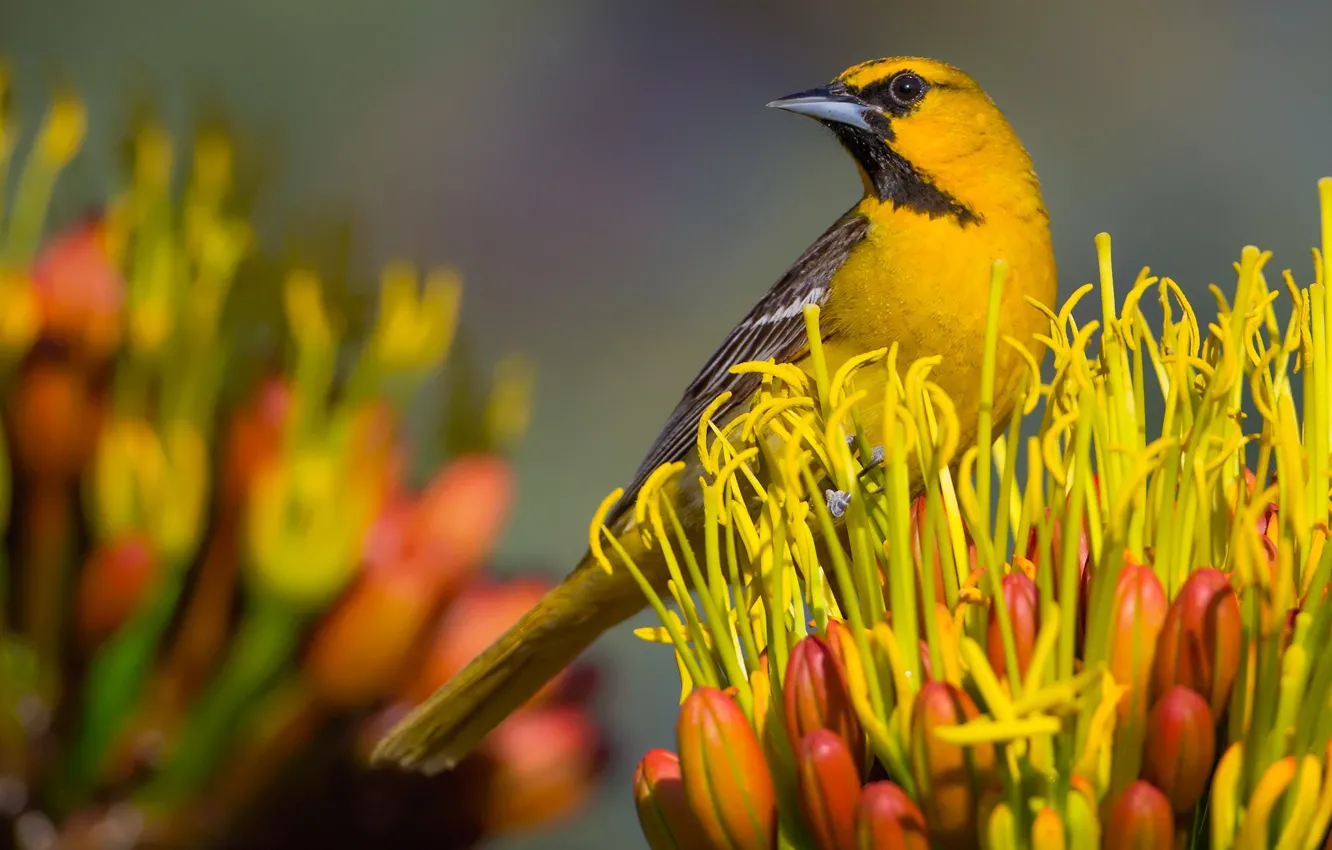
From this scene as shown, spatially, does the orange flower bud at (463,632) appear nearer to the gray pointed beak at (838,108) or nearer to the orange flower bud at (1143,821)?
the gray pointed beak at (838,108)

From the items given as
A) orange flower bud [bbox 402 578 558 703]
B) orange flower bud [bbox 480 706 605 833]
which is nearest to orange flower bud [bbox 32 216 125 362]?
orange flower bud [bbox 402 578 558 703]

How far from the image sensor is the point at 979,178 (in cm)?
221

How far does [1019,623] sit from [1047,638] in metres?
0.07

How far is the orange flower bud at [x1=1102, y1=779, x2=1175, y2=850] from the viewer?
39.4 inches

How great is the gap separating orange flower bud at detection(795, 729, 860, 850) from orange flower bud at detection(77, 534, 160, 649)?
901 millimetres

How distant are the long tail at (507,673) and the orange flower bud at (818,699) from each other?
1.96ft

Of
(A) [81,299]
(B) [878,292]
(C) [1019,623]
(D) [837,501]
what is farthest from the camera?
(B) [878,292]

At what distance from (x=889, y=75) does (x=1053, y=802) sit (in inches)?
61.8

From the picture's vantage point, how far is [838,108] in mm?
2346

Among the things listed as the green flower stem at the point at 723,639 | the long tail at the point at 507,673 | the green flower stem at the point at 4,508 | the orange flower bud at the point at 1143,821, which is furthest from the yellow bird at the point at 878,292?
the orange flower bud at the point at 1143,821

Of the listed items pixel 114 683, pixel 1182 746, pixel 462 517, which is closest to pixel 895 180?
pixel 462 517

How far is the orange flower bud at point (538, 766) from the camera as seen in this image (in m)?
1.91

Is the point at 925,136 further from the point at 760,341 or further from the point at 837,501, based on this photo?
the point at 837,501

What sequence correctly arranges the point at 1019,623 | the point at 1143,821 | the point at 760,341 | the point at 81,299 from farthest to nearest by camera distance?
the point at 760,341 → the point at 81,299 → the point at 1019,623 → the point at 1143,821
